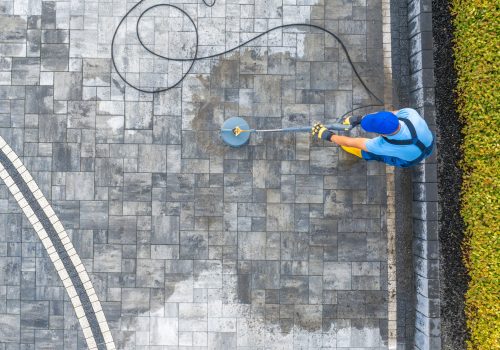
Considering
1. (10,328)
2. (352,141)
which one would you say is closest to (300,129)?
(352,141)

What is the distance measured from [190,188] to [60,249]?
2.55 metres

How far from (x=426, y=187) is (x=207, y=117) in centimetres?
401

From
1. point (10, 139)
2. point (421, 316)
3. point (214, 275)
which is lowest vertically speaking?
point (421, 316)

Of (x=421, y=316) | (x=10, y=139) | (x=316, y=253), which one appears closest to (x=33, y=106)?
(x=10, y=139)

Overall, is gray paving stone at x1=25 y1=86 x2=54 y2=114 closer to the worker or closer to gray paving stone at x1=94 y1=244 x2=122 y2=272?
gray paving stone at x1=94 y1=244 x2=122 y2=272

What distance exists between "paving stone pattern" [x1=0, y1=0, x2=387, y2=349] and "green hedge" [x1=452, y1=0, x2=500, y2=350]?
4.66 ft

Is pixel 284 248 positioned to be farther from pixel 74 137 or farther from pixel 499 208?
pixel 74 137

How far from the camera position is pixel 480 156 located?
6.88m

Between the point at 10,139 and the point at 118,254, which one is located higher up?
the point at 10,139

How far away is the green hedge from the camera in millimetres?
6703

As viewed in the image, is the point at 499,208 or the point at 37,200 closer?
the point at 499,208

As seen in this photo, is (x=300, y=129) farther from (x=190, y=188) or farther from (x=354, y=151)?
(x=190, y=188)

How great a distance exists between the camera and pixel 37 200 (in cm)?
739

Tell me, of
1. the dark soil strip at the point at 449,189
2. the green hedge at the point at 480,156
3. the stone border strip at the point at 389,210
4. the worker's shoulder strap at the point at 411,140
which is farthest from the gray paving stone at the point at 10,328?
the green hedge at the point at 480,156
